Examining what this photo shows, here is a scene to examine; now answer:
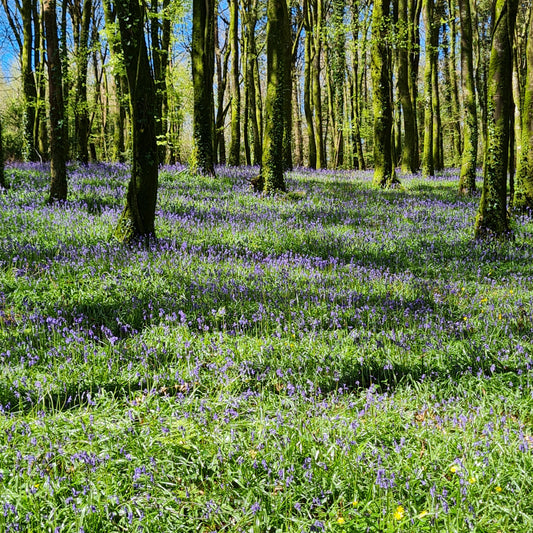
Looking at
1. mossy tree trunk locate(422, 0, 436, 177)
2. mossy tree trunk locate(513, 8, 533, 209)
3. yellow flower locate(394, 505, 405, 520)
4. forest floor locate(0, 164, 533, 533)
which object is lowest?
yellow flower locate(394, 505, 405, 520)

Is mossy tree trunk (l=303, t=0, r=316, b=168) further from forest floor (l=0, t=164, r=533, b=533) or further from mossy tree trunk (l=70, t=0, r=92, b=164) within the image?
forest floor (l=0, t=164, r=533, b=533)

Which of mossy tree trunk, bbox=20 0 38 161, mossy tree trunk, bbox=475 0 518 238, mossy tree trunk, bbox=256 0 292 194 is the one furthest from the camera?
mossy tree trunk, bbox=20 0 38 161

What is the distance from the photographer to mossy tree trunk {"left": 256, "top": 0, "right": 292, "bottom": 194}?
Answer: 1225cm

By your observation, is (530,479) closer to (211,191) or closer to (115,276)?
(115,276)

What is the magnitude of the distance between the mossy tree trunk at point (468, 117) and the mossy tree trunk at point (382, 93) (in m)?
2.30

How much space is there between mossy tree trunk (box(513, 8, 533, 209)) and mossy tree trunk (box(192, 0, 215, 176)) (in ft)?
29.8

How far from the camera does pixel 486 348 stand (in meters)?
4.11

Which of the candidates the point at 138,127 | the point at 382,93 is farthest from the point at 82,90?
the point at 138,127

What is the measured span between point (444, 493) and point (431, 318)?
291 centimetres

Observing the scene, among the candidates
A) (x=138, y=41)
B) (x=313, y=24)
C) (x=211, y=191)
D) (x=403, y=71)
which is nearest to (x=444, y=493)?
(x=138, y=41)

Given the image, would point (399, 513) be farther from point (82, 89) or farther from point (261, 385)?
point (82, 89)

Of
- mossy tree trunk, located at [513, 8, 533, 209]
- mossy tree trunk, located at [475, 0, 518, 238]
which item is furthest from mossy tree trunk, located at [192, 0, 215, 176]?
mossy tree trunk, located at [513, 8, 533, 209]

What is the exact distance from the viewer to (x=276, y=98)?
12328mm

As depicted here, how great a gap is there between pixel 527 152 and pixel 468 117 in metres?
4.36
